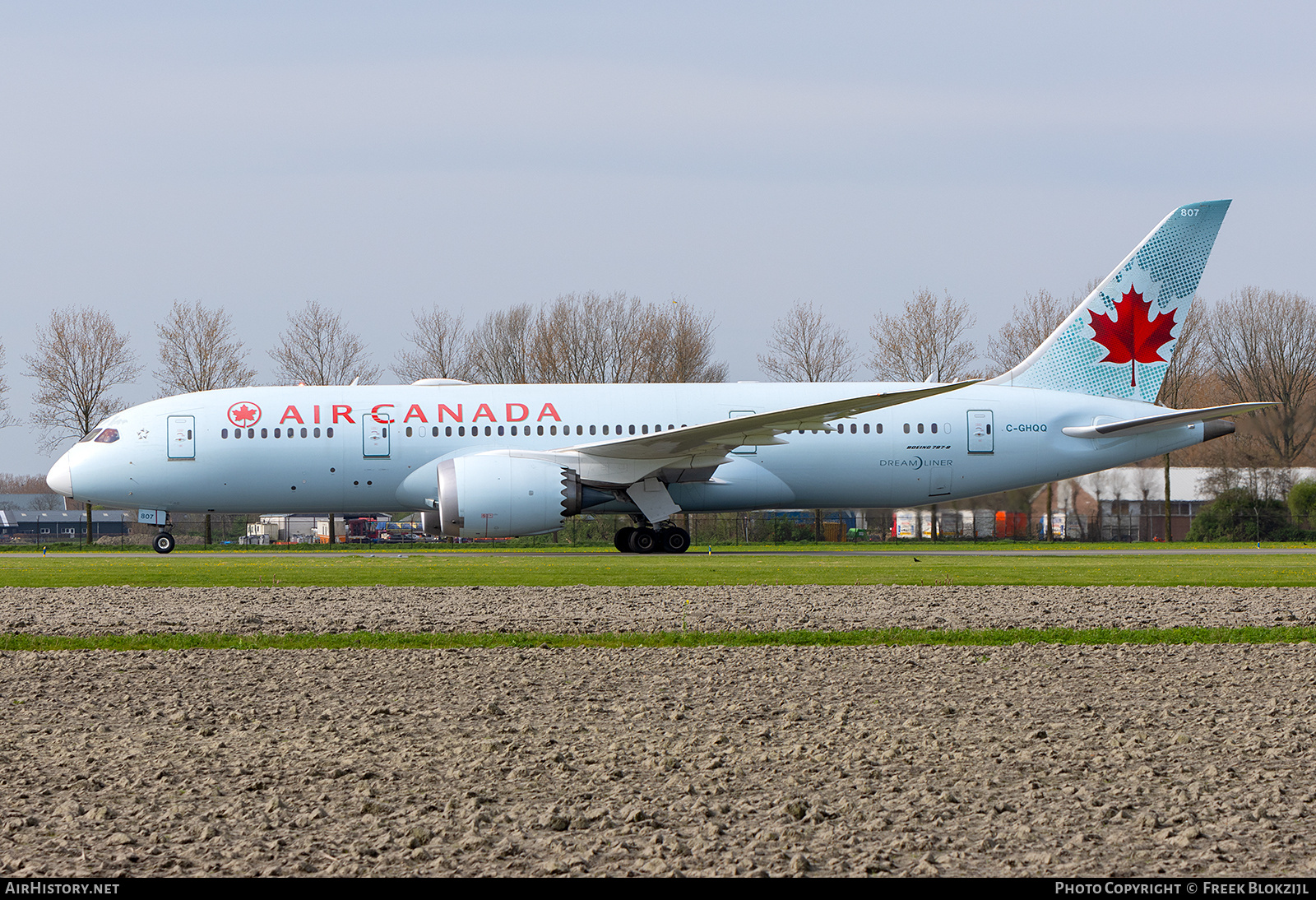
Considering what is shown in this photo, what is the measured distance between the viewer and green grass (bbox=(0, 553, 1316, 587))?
13.4 meters

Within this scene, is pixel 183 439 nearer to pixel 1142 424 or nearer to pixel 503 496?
pixel 503 496

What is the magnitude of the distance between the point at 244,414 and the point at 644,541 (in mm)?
7393

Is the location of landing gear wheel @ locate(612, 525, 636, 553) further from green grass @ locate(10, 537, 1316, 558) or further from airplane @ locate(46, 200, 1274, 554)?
green grass @ locate(10, 537, 1316, 558)

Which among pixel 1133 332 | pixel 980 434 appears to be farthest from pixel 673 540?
pixel 1133 332

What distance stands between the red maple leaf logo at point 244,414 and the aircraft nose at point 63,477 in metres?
3.20

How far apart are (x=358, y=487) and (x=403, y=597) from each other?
10191 millimetres

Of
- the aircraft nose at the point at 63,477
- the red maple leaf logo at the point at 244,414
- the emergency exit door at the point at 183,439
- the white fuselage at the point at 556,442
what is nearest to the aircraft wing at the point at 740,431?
the white fuselage at the point at 556,442

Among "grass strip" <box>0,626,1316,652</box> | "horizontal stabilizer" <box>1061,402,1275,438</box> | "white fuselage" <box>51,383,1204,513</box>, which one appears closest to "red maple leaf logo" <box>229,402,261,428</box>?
"white fuselage" <box>51,383,1204,513</box>

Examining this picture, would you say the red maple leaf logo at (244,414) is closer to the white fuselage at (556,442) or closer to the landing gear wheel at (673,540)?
the white fuselage at (556,442)

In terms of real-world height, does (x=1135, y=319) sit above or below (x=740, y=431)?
above

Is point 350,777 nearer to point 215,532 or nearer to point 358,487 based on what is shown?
point 358,487

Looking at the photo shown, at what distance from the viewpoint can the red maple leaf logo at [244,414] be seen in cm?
2130

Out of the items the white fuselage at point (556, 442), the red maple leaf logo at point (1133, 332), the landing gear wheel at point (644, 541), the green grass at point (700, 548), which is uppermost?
the red maple leaf logo at point (1133, 332)

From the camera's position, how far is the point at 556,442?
835 inches
